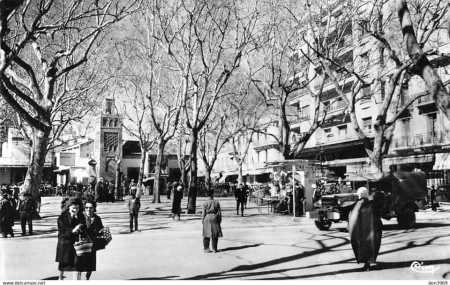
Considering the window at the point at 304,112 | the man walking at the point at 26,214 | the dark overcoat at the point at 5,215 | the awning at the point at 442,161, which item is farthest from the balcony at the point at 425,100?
the dark overcoat at the point at 5,215

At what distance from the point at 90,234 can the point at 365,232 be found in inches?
184

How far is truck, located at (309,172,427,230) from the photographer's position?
13.0m

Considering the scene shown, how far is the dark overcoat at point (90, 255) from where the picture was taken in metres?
6.20

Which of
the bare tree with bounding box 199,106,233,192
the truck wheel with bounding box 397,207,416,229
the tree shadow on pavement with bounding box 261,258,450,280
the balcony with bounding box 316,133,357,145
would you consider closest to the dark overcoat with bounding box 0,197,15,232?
the tree shadow on pavement with bounding box 261,258,450,280

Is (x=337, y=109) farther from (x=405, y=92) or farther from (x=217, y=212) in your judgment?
(x=217, y=212)

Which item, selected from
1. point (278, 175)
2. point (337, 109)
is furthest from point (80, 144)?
point (278, 175)

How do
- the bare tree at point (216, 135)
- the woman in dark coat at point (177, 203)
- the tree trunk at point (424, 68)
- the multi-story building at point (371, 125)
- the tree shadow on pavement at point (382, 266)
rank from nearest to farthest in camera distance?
the tree shadow on pavement at point (382, 266) < the tree trunk at point (424, 68) < the woman in dark coat at point (177, 203) < the multi-story building at point (371, 125) < the bare tree at point (216, 135)

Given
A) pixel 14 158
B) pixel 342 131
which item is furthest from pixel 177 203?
pixel 14 158

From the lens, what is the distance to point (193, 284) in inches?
236

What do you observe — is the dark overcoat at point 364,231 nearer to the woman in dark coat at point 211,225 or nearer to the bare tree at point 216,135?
the woman in dark coat at point 211,225

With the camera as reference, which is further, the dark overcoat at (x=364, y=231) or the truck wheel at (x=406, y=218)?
the truck wheel at (x=406, y=218)

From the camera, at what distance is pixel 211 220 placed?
32.3 feet

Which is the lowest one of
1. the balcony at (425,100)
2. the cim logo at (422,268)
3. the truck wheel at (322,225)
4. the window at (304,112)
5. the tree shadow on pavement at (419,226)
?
the tree shadow on pavement at (419,226)

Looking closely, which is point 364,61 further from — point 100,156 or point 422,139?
point 100,156
